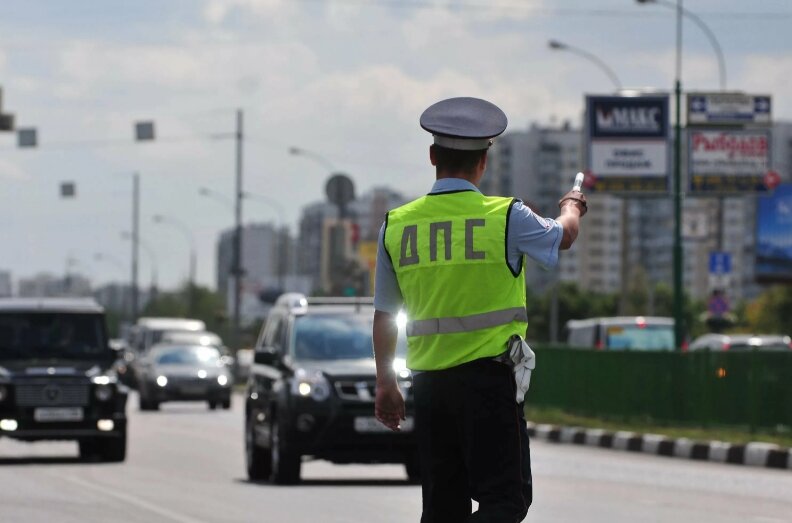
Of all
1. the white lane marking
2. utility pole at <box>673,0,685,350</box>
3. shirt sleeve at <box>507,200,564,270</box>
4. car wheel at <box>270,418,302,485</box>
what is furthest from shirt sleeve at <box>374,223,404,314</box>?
utility pole at <box>673,0,685,350</box>

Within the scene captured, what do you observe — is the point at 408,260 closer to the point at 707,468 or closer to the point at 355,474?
the point at 355,474

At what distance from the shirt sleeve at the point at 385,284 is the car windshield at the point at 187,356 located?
135ft

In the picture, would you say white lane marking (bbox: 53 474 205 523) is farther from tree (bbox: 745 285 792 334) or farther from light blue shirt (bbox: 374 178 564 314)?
tree (bbox: 745 285 792 334)

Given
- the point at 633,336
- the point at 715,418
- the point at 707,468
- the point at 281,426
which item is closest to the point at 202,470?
the point at 281,426

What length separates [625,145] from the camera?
48.8 metres

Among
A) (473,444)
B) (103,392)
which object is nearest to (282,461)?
(103,392)

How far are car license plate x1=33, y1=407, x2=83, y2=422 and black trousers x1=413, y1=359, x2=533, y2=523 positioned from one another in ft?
54.1

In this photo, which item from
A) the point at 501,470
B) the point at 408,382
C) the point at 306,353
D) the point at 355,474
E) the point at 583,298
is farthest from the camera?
the point at 583,298

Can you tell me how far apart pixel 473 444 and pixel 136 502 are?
34.1 ft

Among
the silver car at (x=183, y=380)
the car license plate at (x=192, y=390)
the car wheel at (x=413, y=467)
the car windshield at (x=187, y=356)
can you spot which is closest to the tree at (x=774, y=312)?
the car windshield at (x=187, y=356)

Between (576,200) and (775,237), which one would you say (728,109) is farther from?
(576,200)

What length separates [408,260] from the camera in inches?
268

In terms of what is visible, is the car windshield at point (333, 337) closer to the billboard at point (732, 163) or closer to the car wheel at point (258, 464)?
the car wheel at point (258, 464)

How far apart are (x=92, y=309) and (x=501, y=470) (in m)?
17.8
